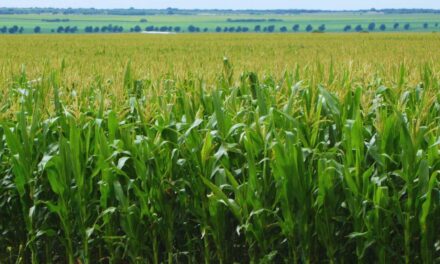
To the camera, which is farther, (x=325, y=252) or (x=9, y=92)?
(x=9, y=92)

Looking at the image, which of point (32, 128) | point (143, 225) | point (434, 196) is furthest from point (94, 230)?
point (434, 196)

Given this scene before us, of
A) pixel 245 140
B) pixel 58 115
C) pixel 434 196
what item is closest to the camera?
pixel 434 196

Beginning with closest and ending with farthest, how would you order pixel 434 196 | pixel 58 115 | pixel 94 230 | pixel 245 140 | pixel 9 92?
pixel 434 196, pixel 245 140, pixel 94 230, pixel 58 115, pixel 9 92

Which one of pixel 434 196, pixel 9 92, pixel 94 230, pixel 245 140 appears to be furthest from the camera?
pixel 9 92

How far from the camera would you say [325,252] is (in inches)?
178

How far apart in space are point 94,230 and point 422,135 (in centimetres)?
225

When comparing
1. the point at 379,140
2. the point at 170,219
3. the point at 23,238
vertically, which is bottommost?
the point at 23,238

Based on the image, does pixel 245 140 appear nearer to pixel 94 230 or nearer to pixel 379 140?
pixel 379 140

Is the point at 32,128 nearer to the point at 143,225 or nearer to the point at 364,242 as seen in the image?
the point at 143,225

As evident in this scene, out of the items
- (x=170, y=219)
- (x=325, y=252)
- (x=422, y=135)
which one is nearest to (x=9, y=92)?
(x=170, y=219)

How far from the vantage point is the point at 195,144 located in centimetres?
461

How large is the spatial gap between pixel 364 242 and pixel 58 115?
2.49 metres

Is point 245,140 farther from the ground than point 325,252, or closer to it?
farther from the ground

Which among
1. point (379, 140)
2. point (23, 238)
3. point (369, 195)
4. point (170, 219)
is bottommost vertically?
point (23, 238)
